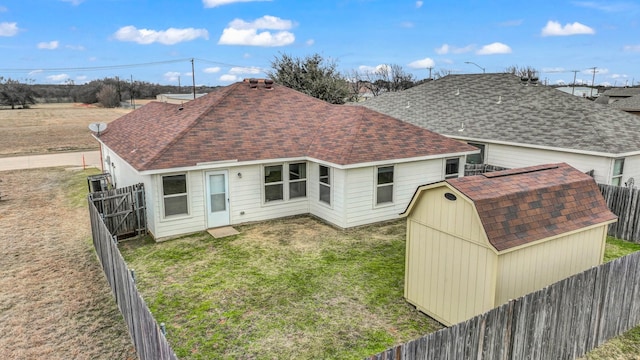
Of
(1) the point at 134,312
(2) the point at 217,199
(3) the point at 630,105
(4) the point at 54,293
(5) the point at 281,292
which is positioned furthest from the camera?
(3) the point at 630,105

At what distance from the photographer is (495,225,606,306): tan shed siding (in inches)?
275

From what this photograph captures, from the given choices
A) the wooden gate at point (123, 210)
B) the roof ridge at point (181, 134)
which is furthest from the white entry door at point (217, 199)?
the wooden gate at point (123, 210)

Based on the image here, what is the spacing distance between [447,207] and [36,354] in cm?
772

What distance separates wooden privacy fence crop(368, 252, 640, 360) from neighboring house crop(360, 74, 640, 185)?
8932 millimetres

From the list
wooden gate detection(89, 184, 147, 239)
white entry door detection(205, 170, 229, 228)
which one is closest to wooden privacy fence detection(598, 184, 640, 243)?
white entry door detection(205, 170, 229, 228)

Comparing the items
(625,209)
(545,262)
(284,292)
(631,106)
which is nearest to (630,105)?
(631,106)

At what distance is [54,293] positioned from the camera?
31.2 feet

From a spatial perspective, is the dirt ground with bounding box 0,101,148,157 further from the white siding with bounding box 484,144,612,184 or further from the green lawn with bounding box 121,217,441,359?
the white siding with bounding box 484,144,612,184

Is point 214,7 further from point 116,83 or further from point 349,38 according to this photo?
point 116,83

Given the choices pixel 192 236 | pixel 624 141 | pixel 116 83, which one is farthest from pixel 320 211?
pixel 116 83

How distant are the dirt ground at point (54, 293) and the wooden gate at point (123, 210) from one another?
40.2 inches

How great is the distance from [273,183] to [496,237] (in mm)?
9374

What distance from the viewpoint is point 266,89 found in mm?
18516

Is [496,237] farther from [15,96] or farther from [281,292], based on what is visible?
[15,96]
